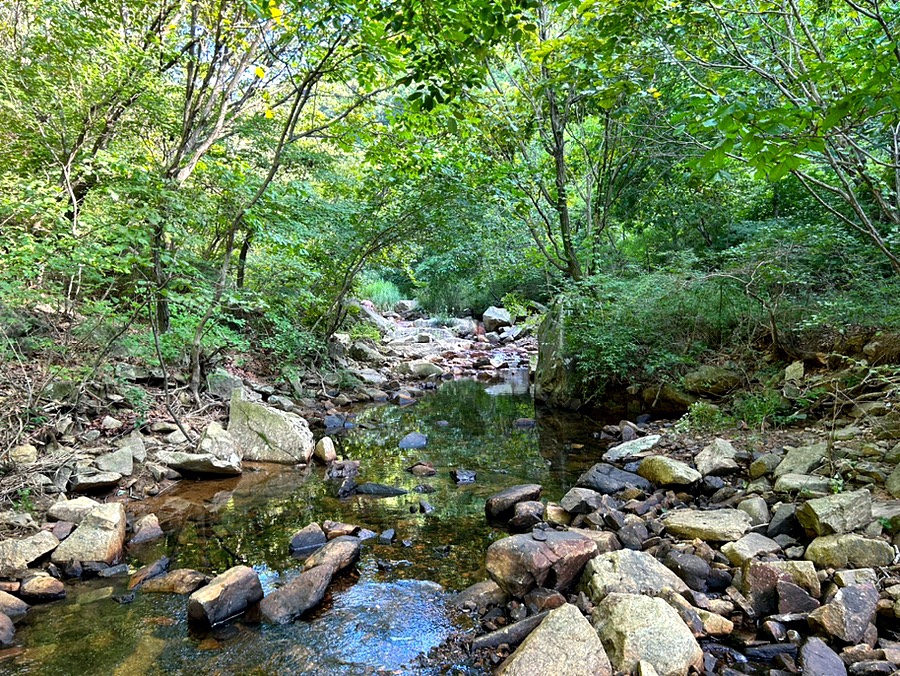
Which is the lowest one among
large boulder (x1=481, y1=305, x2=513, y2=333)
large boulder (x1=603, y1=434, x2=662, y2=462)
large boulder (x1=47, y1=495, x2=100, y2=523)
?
large boulder (x1=47, y1=495, x2=100, y2=523)

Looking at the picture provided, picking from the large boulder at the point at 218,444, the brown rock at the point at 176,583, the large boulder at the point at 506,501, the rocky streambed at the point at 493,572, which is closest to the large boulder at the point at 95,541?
the rocky streambed at the point at 493,572

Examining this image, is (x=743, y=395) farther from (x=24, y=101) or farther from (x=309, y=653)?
(x=24, y=101)

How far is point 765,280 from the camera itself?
6324mm


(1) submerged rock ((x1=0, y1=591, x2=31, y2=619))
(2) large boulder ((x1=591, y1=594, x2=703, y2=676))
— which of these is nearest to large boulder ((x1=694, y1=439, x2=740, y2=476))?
(2) large boulder ((x1=591, y1=594, x2=703, y2=676))

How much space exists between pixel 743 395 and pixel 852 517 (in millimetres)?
3319

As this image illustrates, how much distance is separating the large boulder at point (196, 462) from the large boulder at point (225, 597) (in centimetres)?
280

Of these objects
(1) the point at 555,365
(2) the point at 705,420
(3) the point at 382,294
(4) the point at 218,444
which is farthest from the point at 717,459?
(3) the point at 382,294

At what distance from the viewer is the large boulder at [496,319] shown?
2137cm

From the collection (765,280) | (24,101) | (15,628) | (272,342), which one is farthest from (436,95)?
(272,342)

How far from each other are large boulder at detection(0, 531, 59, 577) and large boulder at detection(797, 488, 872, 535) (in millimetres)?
5530

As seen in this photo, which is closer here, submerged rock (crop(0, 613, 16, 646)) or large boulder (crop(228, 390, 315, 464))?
submerged rock (crop(0, 613, 16, 646))

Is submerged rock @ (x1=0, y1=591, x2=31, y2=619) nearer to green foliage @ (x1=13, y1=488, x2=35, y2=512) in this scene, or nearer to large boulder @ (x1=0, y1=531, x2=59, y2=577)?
large boulder @ (x1=0, y1=531, x2=59, y2=577)

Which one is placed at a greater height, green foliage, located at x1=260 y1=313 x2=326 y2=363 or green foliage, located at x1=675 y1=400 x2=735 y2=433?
green foliage, located at x1=260 y1=313 x2=326 y2=363

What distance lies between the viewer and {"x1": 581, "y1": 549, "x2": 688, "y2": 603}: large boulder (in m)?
3.03
